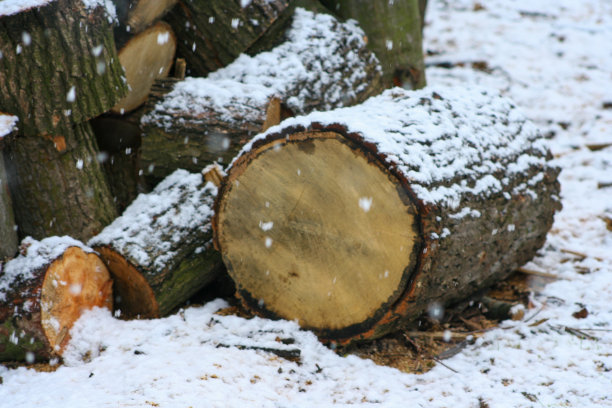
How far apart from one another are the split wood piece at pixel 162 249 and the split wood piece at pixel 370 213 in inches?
8.9

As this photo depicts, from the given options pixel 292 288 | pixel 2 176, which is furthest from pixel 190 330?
pixel 2 176

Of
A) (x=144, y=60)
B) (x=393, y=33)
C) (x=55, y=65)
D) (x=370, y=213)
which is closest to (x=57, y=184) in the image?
(x=55, y=65)

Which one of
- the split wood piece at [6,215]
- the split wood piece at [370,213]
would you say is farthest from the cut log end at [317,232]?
the split wood piece at [6,215]

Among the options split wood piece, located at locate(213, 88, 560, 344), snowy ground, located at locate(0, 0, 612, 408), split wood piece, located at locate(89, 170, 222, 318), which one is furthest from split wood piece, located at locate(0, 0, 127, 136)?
snowy ground, located at locate(0, 0, 612, 408)

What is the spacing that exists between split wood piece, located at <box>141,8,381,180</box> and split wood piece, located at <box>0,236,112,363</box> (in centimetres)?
83

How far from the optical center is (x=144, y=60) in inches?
138

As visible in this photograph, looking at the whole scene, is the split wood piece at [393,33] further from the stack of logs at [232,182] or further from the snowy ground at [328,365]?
the snowy ground at [328,365]

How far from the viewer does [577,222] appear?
4.18 meters

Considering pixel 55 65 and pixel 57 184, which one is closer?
pixel 55 65

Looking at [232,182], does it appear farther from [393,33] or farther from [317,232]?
[393,33]

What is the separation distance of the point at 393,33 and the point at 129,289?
308 cm

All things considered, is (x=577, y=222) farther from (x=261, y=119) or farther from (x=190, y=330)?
(x=190, y=330)

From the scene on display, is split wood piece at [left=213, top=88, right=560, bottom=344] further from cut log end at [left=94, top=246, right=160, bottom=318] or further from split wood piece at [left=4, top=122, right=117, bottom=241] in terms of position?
split wood piece at [left=4, top=122, right=117, bottom=241]

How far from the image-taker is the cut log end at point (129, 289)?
287 cm
